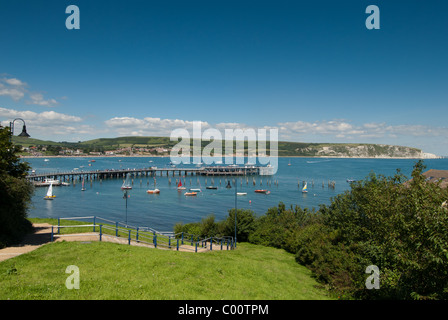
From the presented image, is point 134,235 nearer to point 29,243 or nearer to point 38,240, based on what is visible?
point 38,240

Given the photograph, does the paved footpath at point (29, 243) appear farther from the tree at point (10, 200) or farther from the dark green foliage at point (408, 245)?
the dark green foliage at point (408, 245)

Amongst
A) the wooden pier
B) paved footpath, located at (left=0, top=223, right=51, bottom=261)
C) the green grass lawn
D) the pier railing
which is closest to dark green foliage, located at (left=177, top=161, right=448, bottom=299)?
the green grass lawn

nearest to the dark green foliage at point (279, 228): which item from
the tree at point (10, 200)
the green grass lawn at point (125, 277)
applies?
the green grass lawn at point (125, 277)

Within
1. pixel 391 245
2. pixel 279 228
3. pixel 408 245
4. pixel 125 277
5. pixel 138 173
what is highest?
pixel 408 245

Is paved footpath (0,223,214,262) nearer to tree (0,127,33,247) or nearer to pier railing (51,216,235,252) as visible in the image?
pier railing (51,216,235,252)

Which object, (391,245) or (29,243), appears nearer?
(391,245)

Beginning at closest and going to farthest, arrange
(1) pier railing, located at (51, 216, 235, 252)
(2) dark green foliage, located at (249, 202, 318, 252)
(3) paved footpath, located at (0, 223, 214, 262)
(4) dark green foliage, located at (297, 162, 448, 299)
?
(4) dark green foliage, located at (297, 162, 448, 299), (3) paved footpath, located at (0, 223, 214, 262), (1) pier railing, located at (51, 216, 235, 252), (2) dark green foliage, located at (249, 202, 318, 252)

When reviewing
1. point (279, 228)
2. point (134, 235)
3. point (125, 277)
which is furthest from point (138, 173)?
point (125, 277)
